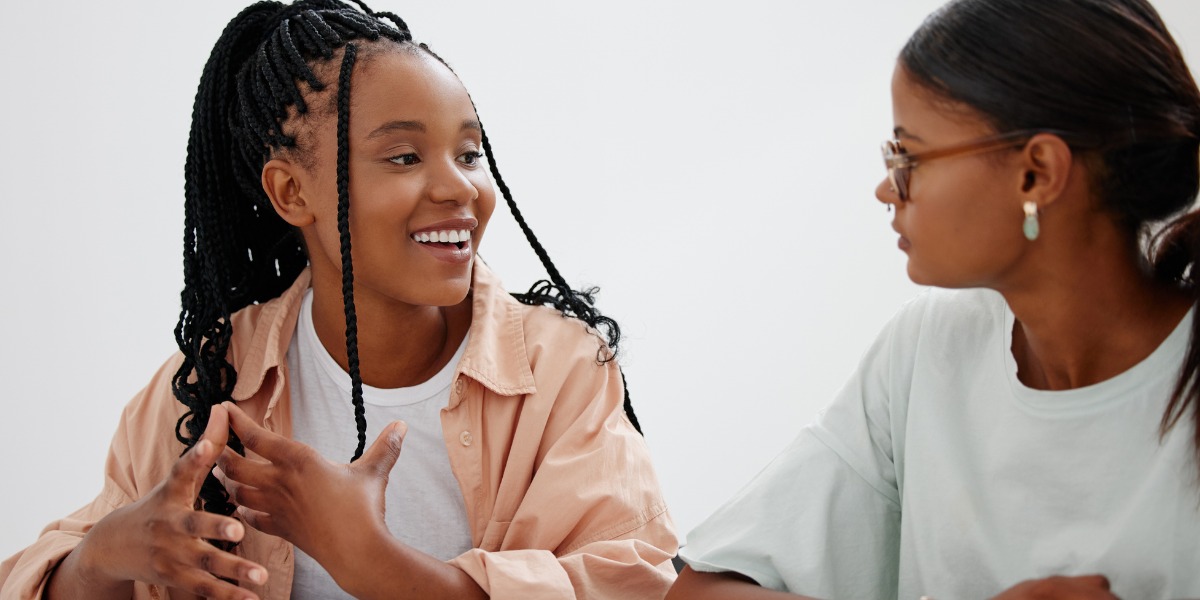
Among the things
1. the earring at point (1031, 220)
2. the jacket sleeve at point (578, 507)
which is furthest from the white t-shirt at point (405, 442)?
the earring at point (1031, 220)

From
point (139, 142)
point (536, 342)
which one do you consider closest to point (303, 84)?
point (536, 342)

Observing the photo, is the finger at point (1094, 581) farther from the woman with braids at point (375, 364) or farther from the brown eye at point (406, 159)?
the brown eye at point (406, 159)

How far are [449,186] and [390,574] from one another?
56cm

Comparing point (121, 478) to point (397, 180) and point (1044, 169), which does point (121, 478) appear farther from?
point (1044, 169)

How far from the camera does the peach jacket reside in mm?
1565

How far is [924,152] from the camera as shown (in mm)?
1247

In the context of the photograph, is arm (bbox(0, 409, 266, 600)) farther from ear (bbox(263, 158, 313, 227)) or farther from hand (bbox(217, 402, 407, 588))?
ear (bbox(263, 158, 313, 227))

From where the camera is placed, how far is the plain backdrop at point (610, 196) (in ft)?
8.06

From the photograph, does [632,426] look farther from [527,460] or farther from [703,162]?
[703,162]

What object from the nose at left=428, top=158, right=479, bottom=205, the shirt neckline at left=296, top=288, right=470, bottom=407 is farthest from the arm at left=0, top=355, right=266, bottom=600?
the nose at left=428, top=158, right=479, bottom=205

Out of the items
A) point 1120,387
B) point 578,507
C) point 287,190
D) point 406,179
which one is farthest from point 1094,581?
point 287,190

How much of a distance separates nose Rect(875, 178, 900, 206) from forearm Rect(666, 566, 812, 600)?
18.5 inches

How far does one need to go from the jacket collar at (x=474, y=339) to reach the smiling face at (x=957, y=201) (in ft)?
2.23

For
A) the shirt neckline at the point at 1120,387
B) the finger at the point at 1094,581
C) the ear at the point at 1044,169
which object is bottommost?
the finger at the point at 1094,581
